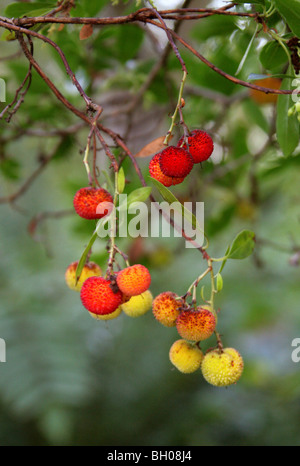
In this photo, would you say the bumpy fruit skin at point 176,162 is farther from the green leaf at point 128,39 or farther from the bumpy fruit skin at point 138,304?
the green leaf at point 128,39

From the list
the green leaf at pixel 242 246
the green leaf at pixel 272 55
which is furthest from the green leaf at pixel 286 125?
the green leaf at pixel 242 246

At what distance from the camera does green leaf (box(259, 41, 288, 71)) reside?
0.82 meters

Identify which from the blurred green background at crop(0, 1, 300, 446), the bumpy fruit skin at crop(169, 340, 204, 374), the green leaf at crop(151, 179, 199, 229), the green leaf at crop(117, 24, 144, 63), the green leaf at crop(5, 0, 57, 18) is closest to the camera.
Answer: the green leaf at crop(151, 179, 199, 229)

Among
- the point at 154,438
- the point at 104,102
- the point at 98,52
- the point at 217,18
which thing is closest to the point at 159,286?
the point at 154,438

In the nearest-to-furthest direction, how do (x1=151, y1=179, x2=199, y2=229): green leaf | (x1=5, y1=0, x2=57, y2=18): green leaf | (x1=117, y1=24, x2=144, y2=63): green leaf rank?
1. (x1=151, y1=179, x2=199, y2=229): green leaf
2. (x1=5, y1=0, x2=57, y2=18): green leaf
3. (x1=117, y1=24, x2=144, y2=63): green leaf

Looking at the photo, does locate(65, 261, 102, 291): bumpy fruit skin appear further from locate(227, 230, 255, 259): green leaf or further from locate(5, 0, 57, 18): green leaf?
locate(5, 0, 57, 18): green leaf

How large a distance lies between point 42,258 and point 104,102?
1191 millimetres

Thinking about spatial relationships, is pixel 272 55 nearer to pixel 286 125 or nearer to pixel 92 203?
pixel 286 125

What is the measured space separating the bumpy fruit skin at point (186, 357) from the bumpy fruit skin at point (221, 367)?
0.05 ft

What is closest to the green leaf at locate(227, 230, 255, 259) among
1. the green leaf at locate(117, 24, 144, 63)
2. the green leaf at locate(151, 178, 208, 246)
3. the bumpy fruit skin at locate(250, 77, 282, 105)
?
the green leaf at locate(151, 178, 208, 246)

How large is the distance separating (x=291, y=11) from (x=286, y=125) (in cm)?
19

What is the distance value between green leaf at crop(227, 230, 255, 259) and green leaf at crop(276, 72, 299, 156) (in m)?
0.20

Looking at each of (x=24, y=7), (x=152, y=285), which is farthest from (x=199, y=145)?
(x=152, y=285)
